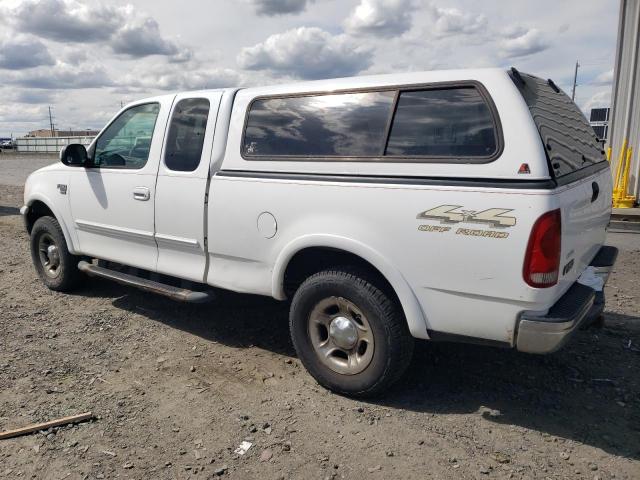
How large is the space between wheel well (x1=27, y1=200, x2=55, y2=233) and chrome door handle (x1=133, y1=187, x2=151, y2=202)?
1.70 metres

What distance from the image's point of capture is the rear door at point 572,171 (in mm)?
2924

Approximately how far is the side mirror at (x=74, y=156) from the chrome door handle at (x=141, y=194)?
828 millimetres

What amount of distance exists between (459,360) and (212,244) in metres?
2.09

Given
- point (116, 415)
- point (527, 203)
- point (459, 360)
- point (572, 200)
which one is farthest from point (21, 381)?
point (572, 200)

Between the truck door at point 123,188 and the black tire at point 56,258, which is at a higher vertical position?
the truck door at point 123,188

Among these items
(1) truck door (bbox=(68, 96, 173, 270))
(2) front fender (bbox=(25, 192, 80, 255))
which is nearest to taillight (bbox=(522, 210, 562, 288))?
(1) truck door (bbox=(68, 96, 173, 270))

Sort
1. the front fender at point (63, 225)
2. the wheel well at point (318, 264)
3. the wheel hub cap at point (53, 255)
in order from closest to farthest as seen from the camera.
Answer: the wheel well at point (318, 264) → the front fender at point (63, 225) → the wheel hub cap at point (53, 255)

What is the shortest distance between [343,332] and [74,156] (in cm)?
317

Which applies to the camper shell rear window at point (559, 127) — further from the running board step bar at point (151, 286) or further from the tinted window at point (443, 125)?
the running board step bar at point (151, 286)

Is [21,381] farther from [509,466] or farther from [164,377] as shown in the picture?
[509,466]

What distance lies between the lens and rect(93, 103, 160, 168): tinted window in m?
4.66

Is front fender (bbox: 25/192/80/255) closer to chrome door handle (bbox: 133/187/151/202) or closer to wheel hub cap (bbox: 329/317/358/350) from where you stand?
chrome door handle (bbox: 133/187/151/202)

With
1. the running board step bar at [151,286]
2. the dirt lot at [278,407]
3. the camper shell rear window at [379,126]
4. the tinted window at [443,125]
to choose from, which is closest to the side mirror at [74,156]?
the running board step bar at [151,286]

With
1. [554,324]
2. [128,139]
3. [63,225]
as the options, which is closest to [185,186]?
[128,139]
